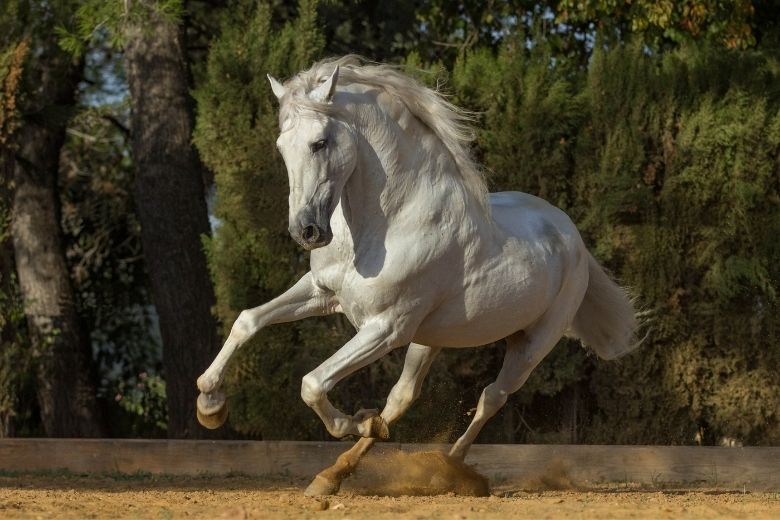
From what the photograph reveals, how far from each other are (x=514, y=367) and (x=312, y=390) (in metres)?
1.61

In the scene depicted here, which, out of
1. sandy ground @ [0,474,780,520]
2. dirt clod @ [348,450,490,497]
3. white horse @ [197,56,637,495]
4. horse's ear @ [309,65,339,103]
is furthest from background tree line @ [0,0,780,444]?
horse's ear @ [309,65,339,103]

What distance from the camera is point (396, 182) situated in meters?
5.95

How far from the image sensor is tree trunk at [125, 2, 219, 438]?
986 cm

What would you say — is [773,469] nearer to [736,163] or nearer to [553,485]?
[553,485]

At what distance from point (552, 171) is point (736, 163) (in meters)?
1.31

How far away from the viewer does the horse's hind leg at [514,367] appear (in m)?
6.80

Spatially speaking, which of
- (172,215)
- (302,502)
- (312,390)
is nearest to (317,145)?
(312,390)

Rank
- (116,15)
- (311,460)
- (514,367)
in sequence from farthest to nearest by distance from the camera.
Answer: (116,15)
(311,460)
(514,367)

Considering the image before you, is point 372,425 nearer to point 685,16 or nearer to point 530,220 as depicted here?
point 530,220

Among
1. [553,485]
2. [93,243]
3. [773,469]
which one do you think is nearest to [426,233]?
[553,485]

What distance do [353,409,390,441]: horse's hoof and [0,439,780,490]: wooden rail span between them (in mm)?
1901

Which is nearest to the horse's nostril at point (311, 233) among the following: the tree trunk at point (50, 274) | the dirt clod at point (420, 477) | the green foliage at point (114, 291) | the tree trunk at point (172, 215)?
the dirt clod at point (420, 477)

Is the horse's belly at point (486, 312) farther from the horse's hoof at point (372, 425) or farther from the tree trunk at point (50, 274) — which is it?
the tree trunk at point (50, 274)

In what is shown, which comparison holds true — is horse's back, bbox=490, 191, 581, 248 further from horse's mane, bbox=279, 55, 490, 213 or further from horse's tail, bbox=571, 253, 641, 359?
horse's tail, bbox=571, 253, 641, 359
